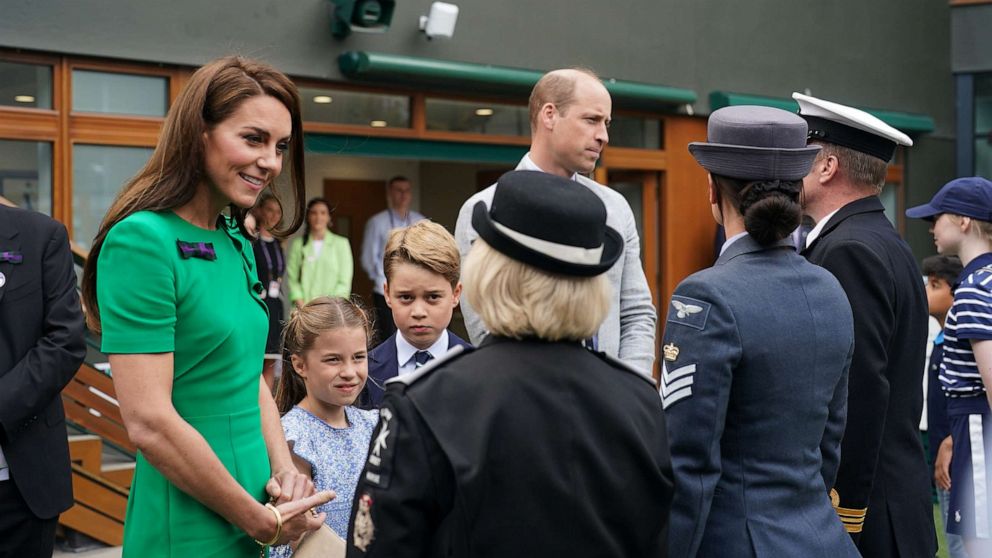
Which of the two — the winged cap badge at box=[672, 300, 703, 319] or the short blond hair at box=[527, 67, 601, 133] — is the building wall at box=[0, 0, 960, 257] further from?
the winged cap badge at box=[672, 300, 703, 319]

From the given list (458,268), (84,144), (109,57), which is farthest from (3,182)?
(458,268)

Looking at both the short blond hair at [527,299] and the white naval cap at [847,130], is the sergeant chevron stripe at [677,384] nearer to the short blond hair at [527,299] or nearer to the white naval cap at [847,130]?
the short blond hair at [527,299]

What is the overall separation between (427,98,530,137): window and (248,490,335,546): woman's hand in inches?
310

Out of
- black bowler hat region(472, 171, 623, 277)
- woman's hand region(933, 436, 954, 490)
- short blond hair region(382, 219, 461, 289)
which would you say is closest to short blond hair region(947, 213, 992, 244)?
woman's hand region(933, 436, 954, 490)

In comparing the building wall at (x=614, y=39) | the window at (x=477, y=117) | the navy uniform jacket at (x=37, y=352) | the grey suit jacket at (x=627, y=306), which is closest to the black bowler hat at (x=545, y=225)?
the grey suit jacket at (x=627, y=306)

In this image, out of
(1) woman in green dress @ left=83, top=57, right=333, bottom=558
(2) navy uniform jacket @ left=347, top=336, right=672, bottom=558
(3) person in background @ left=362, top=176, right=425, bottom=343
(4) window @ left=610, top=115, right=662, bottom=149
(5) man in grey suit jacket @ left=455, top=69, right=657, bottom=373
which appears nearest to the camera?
(2) navy uniform jacket @ left=347, top=336, right=672, bottom=558

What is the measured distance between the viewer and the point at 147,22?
838 centimetres

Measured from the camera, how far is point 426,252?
150 inches

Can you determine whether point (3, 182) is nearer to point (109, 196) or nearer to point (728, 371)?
point (109, 196)

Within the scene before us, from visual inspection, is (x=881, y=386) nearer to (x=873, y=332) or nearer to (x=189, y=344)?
(x=873, y=332)

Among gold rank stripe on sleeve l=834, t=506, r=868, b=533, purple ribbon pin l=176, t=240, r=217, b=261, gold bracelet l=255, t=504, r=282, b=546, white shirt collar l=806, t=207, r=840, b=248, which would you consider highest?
white shirt collar l=806, t=207, r=840, b=248

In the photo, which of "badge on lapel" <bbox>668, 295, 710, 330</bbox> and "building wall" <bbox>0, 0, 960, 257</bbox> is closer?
"badge on lapel" <bbox>668, 295, 710, 330</bbox>

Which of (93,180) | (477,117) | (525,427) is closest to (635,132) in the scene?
(477,117)

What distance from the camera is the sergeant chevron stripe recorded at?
2.57 metres
